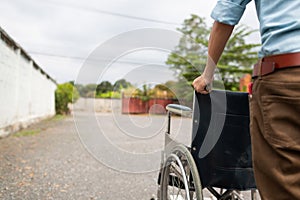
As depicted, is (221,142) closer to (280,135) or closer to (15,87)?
(280,135)

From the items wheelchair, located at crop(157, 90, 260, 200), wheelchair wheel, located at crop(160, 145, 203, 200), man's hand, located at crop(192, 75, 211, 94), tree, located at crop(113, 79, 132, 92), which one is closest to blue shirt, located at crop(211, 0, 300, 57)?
man's hand, located at crop(192, 75, 211, 94)

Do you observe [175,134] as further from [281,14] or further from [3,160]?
[3,160]

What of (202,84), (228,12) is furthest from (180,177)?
(228,12)

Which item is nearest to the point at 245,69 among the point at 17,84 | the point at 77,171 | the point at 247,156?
the point at 17,84

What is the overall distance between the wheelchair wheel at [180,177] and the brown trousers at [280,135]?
41 cm

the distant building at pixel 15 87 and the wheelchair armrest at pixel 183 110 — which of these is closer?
the wheelchair armrest at pixel 183 110

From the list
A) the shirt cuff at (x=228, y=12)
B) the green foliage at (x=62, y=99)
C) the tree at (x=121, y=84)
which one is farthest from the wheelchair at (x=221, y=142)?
the green foliage at (x=62, y=99)

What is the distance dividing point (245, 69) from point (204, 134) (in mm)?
16294

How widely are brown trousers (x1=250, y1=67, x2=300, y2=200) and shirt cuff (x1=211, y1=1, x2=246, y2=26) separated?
0.25 meters

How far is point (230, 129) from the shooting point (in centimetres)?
130

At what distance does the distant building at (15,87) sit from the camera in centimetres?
500

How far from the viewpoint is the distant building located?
197 inches

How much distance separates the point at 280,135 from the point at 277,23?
32 centimetres

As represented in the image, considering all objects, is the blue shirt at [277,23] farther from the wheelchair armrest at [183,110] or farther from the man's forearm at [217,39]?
the wheelchair armrest at [183,110]
